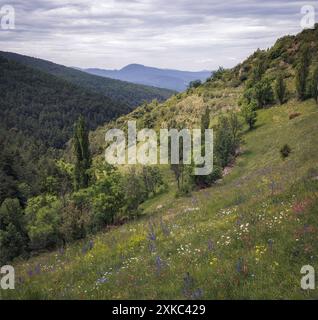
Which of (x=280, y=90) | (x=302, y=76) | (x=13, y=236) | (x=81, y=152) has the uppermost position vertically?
(x=302, y=76)

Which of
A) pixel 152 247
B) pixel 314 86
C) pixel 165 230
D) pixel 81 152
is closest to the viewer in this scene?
pixel 152 247

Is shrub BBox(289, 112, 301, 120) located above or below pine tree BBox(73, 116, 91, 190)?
above

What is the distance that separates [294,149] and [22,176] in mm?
59463

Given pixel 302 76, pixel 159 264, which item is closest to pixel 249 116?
pixel 302 76

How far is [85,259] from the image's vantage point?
54.0 feet

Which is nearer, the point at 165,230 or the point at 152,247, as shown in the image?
the point at 152,247

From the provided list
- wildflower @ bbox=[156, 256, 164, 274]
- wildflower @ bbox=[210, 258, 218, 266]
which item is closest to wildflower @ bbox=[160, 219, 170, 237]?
wildflower @ bbox=[156, 256, 164, 274]

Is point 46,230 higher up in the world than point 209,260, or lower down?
lower down

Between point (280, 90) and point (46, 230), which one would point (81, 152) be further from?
point (280, 90)

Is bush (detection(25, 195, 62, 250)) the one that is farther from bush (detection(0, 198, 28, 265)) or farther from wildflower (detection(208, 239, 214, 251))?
wildflower (detection(208, 239, 214, 251))

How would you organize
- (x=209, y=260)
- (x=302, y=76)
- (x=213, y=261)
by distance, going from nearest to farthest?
(x=213, y=261), (x=209, y=260), (x=302, y=76)

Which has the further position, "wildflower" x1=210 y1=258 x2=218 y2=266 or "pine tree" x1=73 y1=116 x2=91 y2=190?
"pine tree" x1=73 y1=116 x2=91 y2=190

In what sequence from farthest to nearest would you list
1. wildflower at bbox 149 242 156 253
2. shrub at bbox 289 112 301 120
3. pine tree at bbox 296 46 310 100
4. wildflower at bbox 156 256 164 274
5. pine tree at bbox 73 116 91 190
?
1. pine tree at bbox 296 46 310 100
2. shrub at bbox 289 112 301 120
3. pine tree at bbox 73 116 91 190
4. wildflower at bbox 149 242 156 253
5. wildflower at bbox 156 256 164 274
